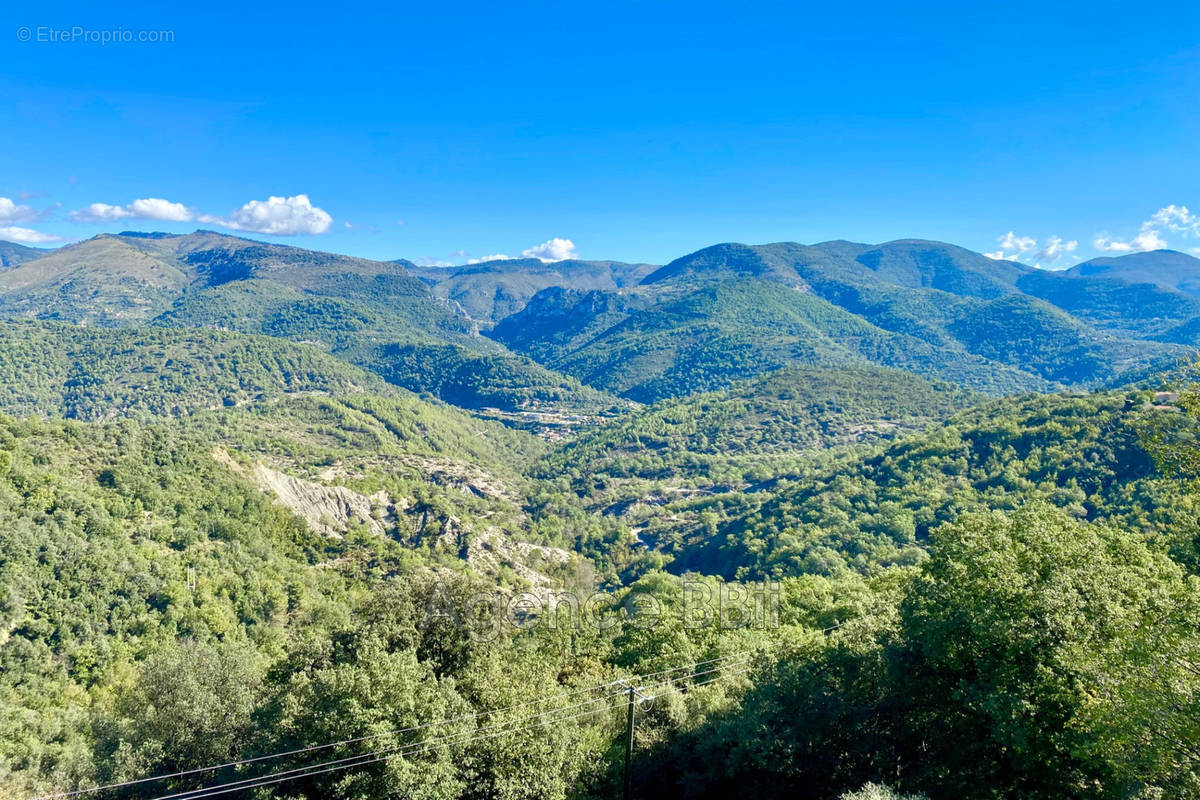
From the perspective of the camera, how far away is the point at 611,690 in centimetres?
3409

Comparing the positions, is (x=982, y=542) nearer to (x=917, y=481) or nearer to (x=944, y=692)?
(x=944, y=692)

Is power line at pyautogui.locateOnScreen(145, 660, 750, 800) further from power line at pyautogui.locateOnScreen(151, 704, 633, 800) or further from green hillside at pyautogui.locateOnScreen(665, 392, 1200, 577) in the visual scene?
green hillside at pyautogui.locateOnScreen(665, 392, 1200, 577)

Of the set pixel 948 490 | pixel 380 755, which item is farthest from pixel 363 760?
pixel 948 490

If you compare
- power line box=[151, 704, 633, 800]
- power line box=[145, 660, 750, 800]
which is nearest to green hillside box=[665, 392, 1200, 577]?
power line box=[145, 660, 750, 800]

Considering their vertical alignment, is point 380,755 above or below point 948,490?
above

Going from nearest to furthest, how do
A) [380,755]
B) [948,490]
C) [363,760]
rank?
[380,755] → [363,760] → [948,490]

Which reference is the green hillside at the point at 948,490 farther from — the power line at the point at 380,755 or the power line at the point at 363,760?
the power line at the point at 363,760

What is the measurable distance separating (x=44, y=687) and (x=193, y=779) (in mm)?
39858

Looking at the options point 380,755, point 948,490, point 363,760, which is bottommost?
point 948,490

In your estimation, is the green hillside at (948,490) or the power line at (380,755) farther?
the green hillside at (948,490)

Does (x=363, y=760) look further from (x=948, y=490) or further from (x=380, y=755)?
(x=948, y=490)

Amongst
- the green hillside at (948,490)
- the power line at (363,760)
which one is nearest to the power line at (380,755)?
the power line at (363,760)

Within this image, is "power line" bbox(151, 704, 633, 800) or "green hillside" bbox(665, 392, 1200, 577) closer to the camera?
"power line" bbox(151, 704, 633, 800)

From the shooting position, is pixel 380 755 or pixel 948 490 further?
pixel 948 490
